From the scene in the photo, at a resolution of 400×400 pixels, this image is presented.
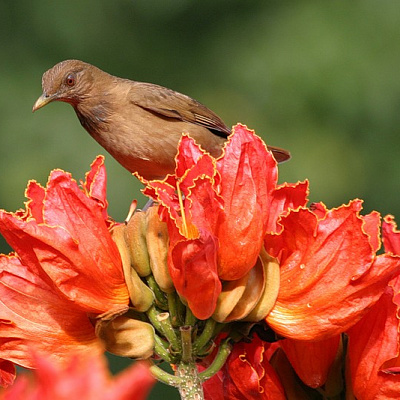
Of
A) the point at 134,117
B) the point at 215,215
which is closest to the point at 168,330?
the point at 215,215

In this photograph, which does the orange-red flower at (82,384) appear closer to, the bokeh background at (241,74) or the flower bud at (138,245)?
the flower bud at (138,245)

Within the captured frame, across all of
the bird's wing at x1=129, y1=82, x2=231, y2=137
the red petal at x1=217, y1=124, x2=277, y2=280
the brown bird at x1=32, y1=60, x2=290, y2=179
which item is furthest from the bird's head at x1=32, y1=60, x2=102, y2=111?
the red petal at x1=217, y1=124, x2=277, y2=280

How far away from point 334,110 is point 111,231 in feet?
13.7

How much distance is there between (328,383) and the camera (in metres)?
1.14

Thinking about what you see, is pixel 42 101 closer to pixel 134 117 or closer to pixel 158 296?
pixel 134 117

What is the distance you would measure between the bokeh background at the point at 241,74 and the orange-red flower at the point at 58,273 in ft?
11.8

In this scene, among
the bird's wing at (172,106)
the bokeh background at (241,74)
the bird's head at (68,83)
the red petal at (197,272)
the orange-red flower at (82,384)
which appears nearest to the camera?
the orange-red flower at (82,384)

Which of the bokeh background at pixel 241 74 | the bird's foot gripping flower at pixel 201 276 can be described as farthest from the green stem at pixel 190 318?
the bokeh background at pixel 241 74

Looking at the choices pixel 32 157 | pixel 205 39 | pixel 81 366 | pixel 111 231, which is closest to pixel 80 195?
pixel 111 231

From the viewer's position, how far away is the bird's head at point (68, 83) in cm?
274

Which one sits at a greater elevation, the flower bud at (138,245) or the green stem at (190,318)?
the flower bud at (138,245)

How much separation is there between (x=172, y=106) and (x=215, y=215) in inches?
74.5

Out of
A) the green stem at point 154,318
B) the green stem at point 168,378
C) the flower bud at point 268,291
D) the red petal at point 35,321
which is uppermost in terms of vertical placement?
the flower bud at point 268,291

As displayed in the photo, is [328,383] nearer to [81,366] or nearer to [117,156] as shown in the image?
[81,366]
